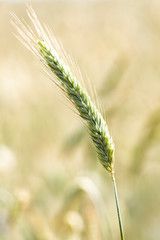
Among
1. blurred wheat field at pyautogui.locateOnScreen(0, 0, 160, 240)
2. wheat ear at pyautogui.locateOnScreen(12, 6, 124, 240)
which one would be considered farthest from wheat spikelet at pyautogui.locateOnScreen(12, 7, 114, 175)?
blurred wheat field at pyautogui.locateOnScreen(0, 0, 160, 240)

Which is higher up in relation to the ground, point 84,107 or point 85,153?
point 84,107

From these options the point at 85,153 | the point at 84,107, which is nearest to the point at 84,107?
the point at 84,107

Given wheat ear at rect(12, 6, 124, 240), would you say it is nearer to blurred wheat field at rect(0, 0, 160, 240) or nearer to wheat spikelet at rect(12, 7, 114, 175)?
wheat spikelet at rect(12, 7, 114, 175)

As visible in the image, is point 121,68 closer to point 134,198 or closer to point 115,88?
point 115,88

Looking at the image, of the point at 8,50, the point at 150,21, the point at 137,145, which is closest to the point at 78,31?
the point at 8,50

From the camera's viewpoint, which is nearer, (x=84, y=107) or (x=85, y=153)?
(x=84, y=107)

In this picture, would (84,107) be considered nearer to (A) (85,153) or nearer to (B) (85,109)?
(B) (85,109)

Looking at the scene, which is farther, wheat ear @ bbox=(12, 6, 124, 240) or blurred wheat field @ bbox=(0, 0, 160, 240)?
blurred wheat field @ bbox=(0, 0, 160, 240)

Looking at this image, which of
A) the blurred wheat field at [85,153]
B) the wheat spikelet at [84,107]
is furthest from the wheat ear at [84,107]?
the blurred wheat field at [85,153]

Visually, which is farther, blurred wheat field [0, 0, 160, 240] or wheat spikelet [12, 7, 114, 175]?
blurred wheat field [0, 0, 160, 240]
